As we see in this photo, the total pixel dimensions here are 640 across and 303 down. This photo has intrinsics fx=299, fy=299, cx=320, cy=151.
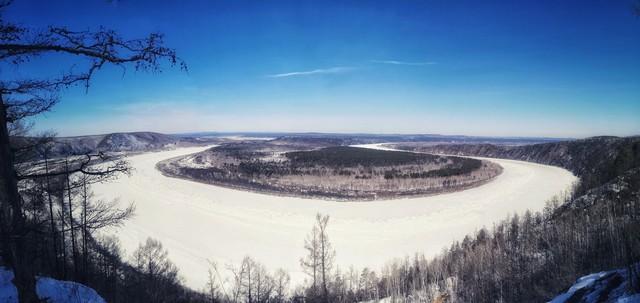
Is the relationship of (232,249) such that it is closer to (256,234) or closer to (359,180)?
(256,234)

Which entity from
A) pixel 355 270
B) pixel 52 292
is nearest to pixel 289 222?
pixel 355 270

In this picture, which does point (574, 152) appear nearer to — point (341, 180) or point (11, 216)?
point (341, 180)

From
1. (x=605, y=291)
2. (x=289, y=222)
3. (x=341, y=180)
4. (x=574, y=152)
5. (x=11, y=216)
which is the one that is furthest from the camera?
(x=574, y=152)

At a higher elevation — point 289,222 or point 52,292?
point 52,292

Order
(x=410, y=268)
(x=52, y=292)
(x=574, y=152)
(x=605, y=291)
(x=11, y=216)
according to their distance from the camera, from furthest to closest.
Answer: (x=574, y=152)
(x=410, y=268)
(x=52, y=292)
(x=605, y=291)
(x=11, y=216)

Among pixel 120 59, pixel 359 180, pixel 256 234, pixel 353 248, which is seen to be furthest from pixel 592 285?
pixel 359 180
